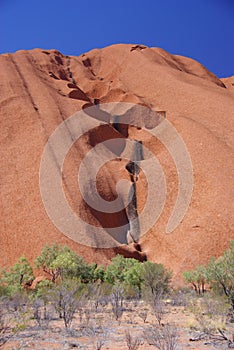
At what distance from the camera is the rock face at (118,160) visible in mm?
34688

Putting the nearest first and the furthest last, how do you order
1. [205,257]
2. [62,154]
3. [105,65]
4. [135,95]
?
1. [205,257]
2. [62,154]
3. [135,95]
4. [105,65]

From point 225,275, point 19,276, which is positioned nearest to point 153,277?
point 19,276

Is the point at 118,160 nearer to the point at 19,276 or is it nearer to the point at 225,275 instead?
the point at 19,276

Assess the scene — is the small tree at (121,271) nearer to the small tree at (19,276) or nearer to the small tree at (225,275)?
the small tree at (19,276)

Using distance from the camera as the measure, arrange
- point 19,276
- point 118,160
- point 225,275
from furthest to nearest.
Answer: point 118,160
point 19,276
point 225,275

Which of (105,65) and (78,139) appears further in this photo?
(105,65)

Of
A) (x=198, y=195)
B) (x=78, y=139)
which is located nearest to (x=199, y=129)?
(x=198, y=195)

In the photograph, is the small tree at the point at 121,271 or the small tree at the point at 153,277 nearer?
the small tree at the point at 153,277

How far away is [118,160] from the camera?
4991cm

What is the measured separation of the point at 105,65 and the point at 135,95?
846 inches

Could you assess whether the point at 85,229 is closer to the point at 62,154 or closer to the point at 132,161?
the point at 62,154

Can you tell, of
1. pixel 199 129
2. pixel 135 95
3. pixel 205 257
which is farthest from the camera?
pixel 135 95

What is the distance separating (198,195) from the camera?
37.8m

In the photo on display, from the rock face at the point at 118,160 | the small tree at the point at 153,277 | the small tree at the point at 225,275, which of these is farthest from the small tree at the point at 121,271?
the small tree at the point at 225,275
